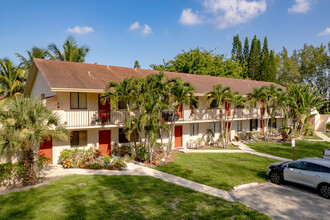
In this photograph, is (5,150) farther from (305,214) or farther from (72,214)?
(305,214)

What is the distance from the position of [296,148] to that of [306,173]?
12.6 meters

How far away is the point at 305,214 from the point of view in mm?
8859

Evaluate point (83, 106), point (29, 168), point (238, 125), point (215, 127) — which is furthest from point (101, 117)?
point (238, 125)

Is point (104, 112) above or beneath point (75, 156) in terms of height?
above

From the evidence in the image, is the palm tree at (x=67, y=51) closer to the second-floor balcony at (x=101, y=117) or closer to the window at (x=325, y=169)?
the second-floor balcony at (x=101, y=117)

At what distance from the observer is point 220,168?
50.1 ft

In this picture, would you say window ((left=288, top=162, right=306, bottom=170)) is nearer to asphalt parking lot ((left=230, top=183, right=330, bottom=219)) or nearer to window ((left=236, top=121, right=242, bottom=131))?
asphalt parking lot ((left=230, top=183, right=330, bottom=219))

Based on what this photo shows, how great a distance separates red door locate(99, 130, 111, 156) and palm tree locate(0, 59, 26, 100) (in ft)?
49.0

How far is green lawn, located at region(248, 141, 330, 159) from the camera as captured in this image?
2020 centimetres

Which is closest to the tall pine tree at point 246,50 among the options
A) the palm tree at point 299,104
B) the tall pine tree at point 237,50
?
the tall pine tree at point 237,50

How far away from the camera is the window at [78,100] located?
53.5 ft

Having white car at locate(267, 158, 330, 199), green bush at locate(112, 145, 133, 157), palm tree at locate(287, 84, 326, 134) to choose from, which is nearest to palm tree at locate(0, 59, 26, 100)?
green bush at locate(112, 145, 133, 157)

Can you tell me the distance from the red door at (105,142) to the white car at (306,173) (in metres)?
11.9

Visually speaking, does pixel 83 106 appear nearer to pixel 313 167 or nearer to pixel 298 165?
pixel 298 165
